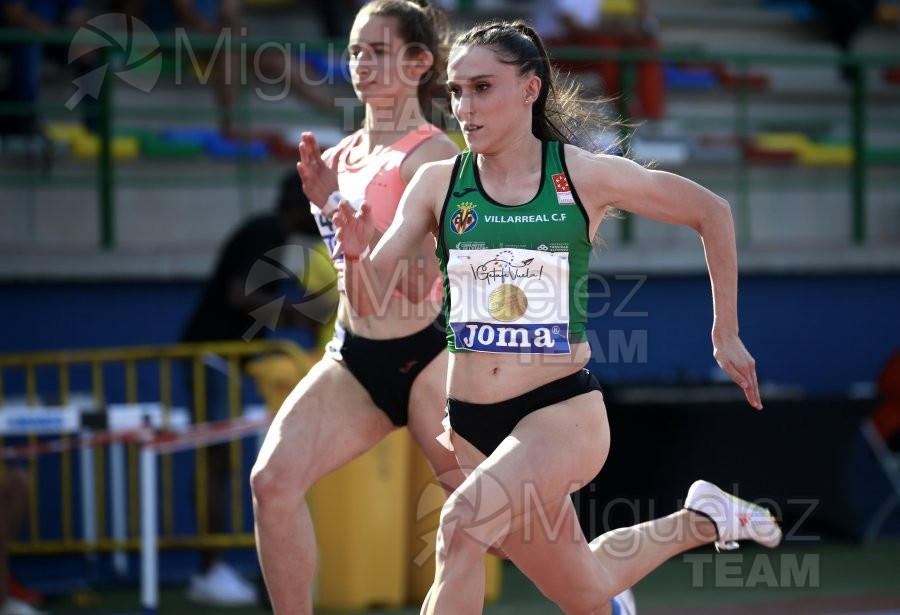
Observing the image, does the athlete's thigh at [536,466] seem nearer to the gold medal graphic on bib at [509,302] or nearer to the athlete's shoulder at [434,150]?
the gold medal graphic on bib at [509,302]

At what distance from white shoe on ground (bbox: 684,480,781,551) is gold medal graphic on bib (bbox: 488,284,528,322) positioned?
116cm

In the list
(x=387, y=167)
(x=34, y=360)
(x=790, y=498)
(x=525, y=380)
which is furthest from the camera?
(x=790, y=498)

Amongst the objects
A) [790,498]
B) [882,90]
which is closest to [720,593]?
[790,498]

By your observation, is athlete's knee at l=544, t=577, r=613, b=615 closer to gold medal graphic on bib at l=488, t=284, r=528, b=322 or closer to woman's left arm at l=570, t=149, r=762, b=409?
woman's left arm at l=570, t=149, r=762, b=409

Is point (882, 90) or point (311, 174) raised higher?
point (882, 90)

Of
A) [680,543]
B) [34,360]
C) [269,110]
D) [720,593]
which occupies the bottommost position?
[720,593]

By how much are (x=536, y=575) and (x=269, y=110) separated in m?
6.73

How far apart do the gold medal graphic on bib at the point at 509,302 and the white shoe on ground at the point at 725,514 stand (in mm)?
1162

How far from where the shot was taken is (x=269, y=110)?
10.4 metres

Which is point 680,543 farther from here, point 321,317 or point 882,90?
point 882,90

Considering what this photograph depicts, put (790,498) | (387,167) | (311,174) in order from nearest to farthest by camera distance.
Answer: (311,174) → (387,167) → (790,498)

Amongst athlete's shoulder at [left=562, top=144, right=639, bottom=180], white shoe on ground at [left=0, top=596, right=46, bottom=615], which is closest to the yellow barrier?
white shoe on ground at [left=0, top=596, right=46, bottom=615]

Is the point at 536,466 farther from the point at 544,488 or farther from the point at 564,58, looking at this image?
the point at 564,58

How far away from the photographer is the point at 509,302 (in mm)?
3988
